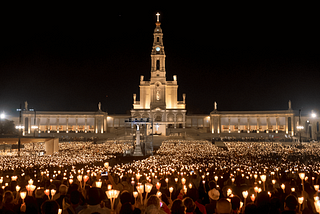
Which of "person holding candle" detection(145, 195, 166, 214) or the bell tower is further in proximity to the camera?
the bell tower

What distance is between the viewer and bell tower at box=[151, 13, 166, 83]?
298ft

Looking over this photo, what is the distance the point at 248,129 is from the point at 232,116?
612 centimetres

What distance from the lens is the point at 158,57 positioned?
91.1 meters

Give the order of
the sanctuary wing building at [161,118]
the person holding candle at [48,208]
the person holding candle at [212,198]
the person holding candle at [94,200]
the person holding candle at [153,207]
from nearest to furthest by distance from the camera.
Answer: the person holding candle at [153,207]
the person holding candle at [48,208]
the person holding candle at [94,200]
the person holding candle at [212,198]
the sanctuary wing building at [161,118]

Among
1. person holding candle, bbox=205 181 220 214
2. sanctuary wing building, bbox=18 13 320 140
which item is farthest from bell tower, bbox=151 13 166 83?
person holding candle, bbox=205 181 220 214

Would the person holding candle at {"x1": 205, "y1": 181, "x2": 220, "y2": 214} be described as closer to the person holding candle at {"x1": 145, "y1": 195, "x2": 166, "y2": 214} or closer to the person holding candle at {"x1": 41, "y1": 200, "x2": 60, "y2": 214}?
the person holding candle at {"x1": 145, "y1": 195, "x2": 166, "y2": 214}

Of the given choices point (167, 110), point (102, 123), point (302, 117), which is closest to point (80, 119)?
point (102, 123)

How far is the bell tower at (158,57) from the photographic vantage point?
9069cm

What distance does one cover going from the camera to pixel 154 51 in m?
91.2

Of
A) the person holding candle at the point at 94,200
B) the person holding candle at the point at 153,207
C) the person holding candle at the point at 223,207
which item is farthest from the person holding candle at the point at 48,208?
the person holding candle at the point at 223,207

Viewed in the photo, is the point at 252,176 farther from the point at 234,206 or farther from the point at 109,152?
the point at 109,152

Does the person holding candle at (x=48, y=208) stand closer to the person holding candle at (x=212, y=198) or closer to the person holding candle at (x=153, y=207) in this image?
the person holding candle at (x=153, y=207)

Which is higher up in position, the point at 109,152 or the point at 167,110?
the point at 167,110

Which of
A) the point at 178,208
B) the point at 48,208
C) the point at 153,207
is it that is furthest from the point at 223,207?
the point at 48,208
